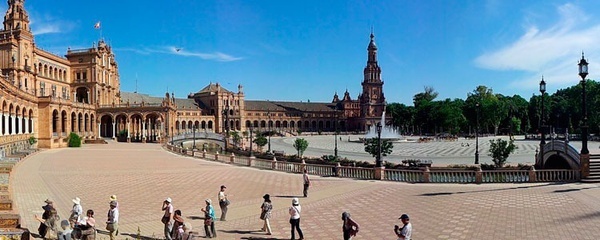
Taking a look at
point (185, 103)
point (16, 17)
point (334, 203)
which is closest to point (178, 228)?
point (334, 203)

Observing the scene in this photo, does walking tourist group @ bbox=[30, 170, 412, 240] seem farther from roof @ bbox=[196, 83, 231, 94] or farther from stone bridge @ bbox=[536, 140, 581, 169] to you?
roof @ bbox=[196, 83, 231, 94]

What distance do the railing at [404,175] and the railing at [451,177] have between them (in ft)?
2.07

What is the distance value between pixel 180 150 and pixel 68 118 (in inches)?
1000

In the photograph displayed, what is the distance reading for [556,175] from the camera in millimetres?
22422

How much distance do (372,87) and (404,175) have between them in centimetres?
13763

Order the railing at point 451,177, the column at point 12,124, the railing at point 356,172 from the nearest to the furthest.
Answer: the railing at point 451,177 → the railing at point 356,172 → the column at point 12,124

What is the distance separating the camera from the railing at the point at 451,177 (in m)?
23.1

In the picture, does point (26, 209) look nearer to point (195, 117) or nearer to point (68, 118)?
point (68, 118)

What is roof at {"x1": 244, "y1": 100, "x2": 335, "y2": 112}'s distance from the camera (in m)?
150

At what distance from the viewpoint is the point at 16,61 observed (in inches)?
2484

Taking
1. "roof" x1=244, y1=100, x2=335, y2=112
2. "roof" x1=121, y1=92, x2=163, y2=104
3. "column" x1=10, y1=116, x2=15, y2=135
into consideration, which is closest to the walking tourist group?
"column" x1=10, y1=116, x2=15, y2=135

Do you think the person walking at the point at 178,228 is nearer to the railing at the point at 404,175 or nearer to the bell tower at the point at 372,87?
the railing at the point at 404,175

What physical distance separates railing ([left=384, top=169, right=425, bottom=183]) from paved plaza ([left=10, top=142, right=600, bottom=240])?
1.25 metres

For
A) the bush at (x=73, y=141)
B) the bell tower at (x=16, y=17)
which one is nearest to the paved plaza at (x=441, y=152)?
the bush at (x=73, y=141)
